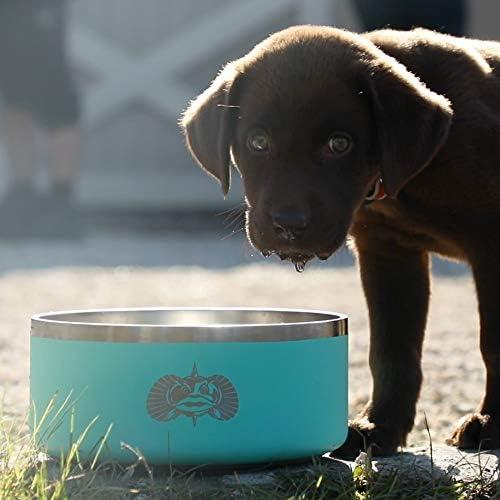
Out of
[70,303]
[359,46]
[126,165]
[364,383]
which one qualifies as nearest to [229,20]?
[126,165]

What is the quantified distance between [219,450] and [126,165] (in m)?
11.9

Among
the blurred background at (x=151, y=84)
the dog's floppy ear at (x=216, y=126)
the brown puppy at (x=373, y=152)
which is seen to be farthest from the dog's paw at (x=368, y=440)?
the blurred background at (x=151, y=84)

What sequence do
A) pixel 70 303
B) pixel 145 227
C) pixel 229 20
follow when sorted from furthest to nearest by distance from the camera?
1. pixel 229 20
2. pixel 145 227
3. pixel 70 303

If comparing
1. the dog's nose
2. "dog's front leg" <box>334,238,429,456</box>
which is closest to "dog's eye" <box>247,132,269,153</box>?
the dog's nose

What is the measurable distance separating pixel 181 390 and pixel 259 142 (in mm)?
820

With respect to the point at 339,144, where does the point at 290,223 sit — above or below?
below

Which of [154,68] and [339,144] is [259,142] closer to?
[339,144]

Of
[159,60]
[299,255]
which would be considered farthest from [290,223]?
[159,60]

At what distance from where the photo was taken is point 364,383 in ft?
15.1

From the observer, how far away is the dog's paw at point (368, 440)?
3342mm

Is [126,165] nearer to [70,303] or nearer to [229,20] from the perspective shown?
[229,20]

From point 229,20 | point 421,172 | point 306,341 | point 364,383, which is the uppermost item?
point 229,20

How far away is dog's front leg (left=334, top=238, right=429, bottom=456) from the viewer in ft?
11.8

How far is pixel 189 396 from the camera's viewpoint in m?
2.80
